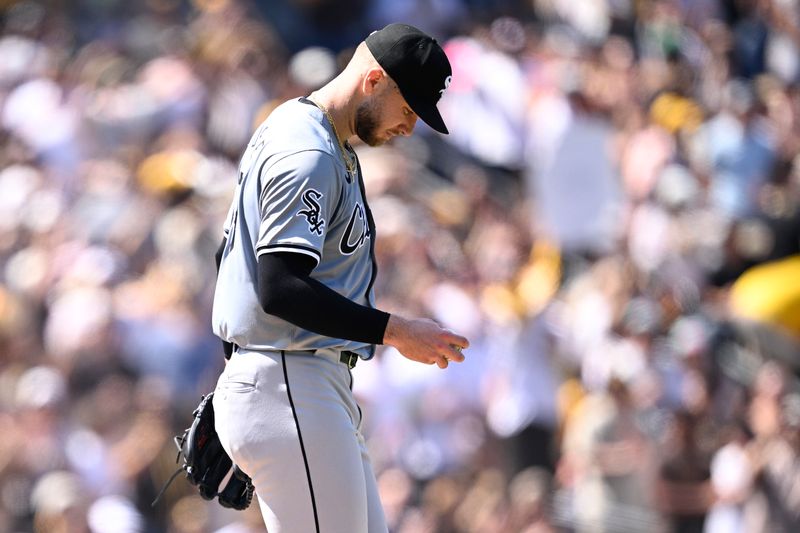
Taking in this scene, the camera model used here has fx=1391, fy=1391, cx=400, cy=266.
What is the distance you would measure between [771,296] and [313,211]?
6.03 meters

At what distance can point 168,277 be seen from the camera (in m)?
9.94

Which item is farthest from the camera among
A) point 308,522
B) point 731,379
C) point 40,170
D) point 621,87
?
point 40,170

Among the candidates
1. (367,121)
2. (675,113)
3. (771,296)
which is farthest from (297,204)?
(675,113)

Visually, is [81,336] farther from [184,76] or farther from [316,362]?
[316,362]

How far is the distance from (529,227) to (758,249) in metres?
1.58

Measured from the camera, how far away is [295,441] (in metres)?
3.70

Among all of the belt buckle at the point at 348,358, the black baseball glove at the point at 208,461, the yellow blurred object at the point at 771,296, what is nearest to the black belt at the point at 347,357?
the belt buckle at the point at 348,358

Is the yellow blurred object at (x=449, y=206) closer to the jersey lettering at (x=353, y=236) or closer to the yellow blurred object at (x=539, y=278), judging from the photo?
the yellow blurred object at (x=539, y=278)

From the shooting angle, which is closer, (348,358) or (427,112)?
(427,112)

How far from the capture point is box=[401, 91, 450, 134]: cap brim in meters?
3.79

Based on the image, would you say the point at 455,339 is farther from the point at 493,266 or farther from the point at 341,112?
the point at 493,266

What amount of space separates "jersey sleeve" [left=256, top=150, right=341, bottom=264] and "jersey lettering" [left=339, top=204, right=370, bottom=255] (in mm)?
152

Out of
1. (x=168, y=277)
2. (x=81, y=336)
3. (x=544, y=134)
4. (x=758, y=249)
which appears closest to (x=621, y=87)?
(x=544, y=134)

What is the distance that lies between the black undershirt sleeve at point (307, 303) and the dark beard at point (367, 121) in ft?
1.53
